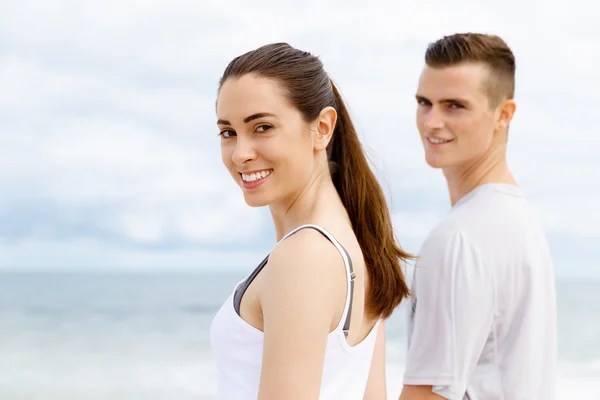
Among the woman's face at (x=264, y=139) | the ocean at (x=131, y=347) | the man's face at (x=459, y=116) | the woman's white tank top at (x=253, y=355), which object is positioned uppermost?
the ocean at (x=131, y=347)

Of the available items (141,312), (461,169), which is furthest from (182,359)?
(461,169)

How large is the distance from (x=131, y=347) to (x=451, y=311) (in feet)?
48.0

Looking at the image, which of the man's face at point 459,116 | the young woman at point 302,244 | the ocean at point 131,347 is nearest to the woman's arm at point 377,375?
the young woman at point 302,244

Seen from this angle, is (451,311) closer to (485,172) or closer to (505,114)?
(485,172)

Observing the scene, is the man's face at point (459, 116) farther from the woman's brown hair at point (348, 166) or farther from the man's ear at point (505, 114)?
the woman's brown hair at point (348, 166)

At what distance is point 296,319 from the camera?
1720mm

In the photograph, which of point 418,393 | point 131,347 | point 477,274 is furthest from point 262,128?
point 131,347

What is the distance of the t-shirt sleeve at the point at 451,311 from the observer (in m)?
2.58

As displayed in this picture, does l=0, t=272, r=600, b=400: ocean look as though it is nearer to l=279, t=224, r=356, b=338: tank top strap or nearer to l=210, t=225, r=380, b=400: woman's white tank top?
l=210, t=225, r=380, b=400: woman's white tank top

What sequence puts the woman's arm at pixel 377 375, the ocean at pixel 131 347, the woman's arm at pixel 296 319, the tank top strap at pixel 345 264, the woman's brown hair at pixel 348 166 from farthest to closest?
the ocean at pixel 131 347
the woman's arm at pixel 377 375
the woman's brown hair at pixel 348 166
the tank top strap at pixel 345 264
the woman's arm at pixel 296 319

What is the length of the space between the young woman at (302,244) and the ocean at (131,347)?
9.92m

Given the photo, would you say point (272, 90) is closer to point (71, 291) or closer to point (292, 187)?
point (292, 187)

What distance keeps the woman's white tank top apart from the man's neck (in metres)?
0.92

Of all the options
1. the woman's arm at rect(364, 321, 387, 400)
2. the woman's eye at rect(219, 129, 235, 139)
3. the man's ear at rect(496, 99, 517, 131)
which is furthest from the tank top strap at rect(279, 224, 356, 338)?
the man's ear at rect(496, 99, 517, 131)
